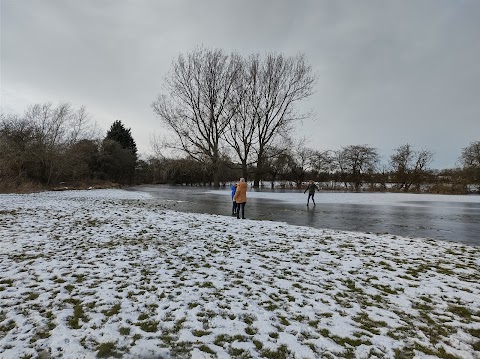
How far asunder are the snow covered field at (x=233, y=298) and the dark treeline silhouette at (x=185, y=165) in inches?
919

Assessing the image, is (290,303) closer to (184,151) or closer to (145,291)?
(145,291)

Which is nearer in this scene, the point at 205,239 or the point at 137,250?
the point at 137,250

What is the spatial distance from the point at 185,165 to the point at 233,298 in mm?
31926

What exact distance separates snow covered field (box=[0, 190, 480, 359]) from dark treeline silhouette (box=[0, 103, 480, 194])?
23343 millimetres

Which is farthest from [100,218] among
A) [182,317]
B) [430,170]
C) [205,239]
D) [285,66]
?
[430,170]

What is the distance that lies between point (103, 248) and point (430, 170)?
155 feet

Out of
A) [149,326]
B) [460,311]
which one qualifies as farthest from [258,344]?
[460,311]

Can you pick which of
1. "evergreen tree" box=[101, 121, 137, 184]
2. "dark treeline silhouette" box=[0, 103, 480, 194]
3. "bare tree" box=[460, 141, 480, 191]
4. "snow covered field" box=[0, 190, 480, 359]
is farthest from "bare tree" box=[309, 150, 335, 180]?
"snow covered field" box=[0, 190, 480, 359]

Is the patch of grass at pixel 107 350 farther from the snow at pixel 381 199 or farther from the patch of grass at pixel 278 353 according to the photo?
the snow at pixel 381 199

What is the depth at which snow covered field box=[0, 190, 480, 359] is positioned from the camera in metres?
2.86

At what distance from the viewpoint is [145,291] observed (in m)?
4.09

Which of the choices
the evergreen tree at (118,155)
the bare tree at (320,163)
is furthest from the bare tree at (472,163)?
the evergreen tree at (118,155)

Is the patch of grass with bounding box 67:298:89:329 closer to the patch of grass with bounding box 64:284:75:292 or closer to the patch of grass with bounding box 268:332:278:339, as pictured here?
the patch of grass with bounding box 64:284:75:292

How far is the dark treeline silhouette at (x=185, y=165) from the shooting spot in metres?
30.8
